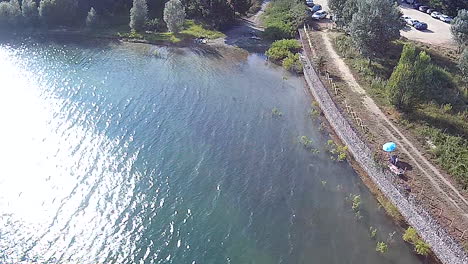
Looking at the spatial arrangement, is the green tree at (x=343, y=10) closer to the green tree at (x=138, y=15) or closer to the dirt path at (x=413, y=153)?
the dirt path at (x=413, y=153)

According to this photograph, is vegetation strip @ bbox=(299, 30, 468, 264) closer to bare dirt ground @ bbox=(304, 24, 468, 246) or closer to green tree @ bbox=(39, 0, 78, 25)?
bare dirt ground @ bbox=(304, 24, 468, 246)

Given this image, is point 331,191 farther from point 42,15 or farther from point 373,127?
point 42,15

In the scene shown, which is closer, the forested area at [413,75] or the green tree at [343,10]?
the forested area at [413,75]

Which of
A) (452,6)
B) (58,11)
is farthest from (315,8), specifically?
(58,11)

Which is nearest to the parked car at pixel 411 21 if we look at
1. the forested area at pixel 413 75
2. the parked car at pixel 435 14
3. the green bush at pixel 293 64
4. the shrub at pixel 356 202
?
the parked car at pixel 435 14

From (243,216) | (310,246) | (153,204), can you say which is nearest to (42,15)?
(153,204)

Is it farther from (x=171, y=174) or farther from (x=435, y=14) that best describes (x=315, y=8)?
(x=171, y=174)

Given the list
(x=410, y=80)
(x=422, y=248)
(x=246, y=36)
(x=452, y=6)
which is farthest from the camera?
(x=246, y=36)
